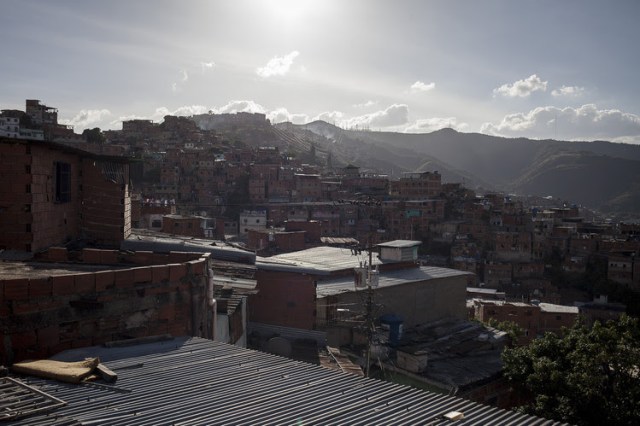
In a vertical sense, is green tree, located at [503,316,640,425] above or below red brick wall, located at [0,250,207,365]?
below

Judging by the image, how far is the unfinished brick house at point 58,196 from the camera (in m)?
10.8

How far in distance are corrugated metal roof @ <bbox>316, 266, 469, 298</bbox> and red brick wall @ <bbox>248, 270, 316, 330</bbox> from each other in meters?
1.19

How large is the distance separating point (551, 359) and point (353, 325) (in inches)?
244

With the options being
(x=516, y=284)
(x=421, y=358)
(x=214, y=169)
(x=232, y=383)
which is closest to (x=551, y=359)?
(x=421, y=358)

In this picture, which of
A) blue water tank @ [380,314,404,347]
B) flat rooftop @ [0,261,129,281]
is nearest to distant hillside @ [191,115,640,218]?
blue water tank @ [380,314,404,347]

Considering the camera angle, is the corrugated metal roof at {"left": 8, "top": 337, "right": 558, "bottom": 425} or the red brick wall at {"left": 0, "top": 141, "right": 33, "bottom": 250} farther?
the red brick wall at {"left": 0, "top": 141, "right": 33, "bottom": 250}

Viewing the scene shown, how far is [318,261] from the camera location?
23641mm

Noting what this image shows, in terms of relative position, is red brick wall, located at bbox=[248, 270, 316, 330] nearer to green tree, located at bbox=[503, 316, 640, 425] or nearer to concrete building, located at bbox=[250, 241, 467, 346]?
concrete building, located at bbox=[250, 241, 467, 346]

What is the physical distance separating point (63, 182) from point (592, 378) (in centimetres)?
1334

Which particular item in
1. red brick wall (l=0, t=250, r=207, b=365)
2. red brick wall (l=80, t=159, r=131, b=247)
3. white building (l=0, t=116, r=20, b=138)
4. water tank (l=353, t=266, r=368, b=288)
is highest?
white building (l=0, t=116, r=20, b=138)

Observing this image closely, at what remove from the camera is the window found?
1225 centimetres

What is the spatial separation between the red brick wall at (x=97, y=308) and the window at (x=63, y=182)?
A: 474 cm

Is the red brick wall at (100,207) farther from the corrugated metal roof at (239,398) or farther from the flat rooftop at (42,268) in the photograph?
the corrugated metal roof at (239,398)

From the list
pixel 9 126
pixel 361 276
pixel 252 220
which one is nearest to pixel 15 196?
pixel 361 276
